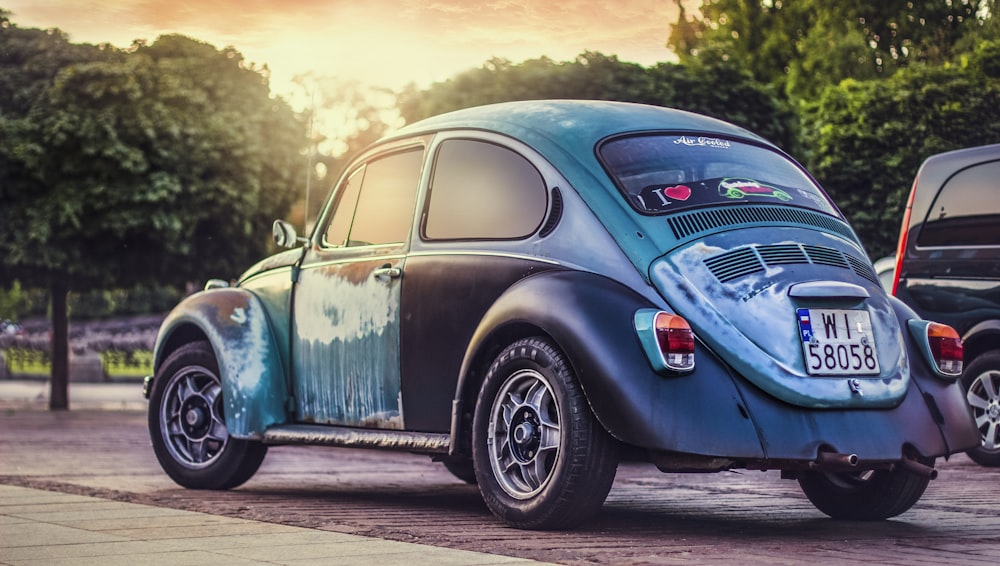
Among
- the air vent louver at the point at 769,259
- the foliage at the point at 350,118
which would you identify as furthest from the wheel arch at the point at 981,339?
the foliage at the point at 350,118

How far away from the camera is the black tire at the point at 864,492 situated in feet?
23.0

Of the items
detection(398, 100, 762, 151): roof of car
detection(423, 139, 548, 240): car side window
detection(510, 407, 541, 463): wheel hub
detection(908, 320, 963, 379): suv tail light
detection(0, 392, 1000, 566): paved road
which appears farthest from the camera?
detection(398, 100, 762, 151): roof of car

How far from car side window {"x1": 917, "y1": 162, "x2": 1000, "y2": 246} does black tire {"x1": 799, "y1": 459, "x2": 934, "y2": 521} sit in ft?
13.3

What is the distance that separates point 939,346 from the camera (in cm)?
673

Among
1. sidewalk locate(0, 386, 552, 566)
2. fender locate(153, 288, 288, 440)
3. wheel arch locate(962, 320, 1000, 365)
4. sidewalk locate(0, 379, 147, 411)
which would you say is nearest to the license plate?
sidewalk locate(0, 386, 552, 566)

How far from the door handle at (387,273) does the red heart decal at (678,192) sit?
4.85 ft

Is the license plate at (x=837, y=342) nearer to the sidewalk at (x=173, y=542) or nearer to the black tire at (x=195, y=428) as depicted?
the sidewalk at (x=173, y=542)

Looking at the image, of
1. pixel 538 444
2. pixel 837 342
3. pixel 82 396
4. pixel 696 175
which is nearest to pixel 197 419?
pixel 538 444

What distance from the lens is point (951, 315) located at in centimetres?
1104

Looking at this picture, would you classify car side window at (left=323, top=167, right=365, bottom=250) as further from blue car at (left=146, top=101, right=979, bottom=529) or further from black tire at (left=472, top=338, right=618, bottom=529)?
black tire at (left=472, top=338, right=618, bottom=529)

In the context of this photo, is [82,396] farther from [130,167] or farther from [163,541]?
[163,541]

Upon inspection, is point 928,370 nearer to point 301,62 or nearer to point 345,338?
point 345,338

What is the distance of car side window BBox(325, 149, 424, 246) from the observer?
7.83m

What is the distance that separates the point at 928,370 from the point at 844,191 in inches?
684
